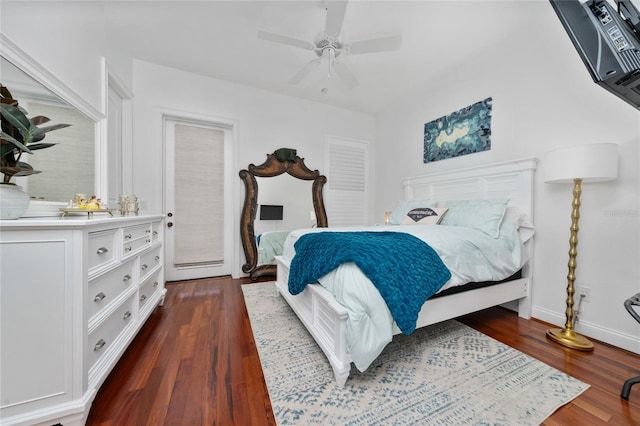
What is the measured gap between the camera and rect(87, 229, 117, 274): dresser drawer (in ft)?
3.66

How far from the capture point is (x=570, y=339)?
5.68 ft

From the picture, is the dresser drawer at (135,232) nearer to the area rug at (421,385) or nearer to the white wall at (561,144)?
the area rug at (421,385)

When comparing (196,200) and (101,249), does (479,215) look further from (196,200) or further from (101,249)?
(196,200)

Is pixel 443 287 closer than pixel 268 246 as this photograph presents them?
Yes

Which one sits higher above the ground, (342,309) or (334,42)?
(334,42)

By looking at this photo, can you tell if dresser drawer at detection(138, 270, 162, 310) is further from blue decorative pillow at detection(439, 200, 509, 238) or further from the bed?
blue decorative pillow at detection(439, 200, 509, 238)

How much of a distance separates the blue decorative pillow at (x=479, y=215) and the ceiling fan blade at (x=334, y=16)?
2.03 metres

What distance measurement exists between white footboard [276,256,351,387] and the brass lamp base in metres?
1.71

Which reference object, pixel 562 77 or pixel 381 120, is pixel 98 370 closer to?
pixel 562 77

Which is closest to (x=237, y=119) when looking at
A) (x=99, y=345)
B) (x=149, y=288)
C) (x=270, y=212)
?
(x=270, y=212)

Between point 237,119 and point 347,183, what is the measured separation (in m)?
2.04

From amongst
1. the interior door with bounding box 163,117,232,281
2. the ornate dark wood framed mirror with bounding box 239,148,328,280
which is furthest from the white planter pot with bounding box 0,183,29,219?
the ornate dark wood framed mirror with bounding box 239,148,328,280

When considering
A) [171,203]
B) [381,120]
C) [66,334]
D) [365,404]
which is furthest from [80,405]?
[381,120]

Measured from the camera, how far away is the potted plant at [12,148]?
1000 millimetres
